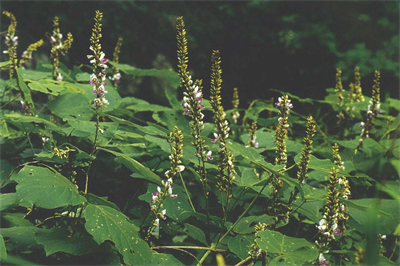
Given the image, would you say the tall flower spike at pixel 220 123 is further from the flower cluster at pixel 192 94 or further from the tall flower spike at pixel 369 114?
the tall flower spike at pixel 369 114

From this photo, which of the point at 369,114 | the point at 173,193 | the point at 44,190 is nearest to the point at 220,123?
the point at 173,193

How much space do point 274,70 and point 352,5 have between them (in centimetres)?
142

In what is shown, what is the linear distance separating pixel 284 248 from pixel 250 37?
500cm

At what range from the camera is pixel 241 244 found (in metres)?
1.75

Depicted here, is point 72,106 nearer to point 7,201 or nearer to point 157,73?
point 7,201

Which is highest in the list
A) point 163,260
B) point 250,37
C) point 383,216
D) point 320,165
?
point 250,37

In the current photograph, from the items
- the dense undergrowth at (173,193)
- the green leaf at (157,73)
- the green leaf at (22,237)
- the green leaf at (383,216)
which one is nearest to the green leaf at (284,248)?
the dense undergrowth at (173,193)

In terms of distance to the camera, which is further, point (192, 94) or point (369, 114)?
point (369, 114)

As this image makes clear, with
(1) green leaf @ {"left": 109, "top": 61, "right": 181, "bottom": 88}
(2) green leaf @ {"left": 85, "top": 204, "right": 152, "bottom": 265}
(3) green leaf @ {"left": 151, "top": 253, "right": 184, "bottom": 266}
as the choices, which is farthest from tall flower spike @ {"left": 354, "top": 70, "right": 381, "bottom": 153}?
(2) green leaf @ {"left": 85, "top": 204, "right": 152, "bottom": 265}

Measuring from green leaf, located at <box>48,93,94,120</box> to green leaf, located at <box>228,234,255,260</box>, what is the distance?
110 cm

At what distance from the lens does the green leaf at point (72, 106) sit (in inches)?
91.2

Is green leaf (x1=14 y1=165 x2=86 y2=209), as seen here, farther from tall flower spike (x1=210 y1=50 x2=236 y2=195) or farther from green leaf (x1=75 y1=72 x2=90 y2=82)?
green leaf (x1=75 y1=72 x2=90 y2=82)

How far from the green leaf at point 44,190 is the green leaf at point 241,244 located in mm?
651

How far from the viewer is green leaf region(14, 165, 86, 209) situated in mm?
1476
